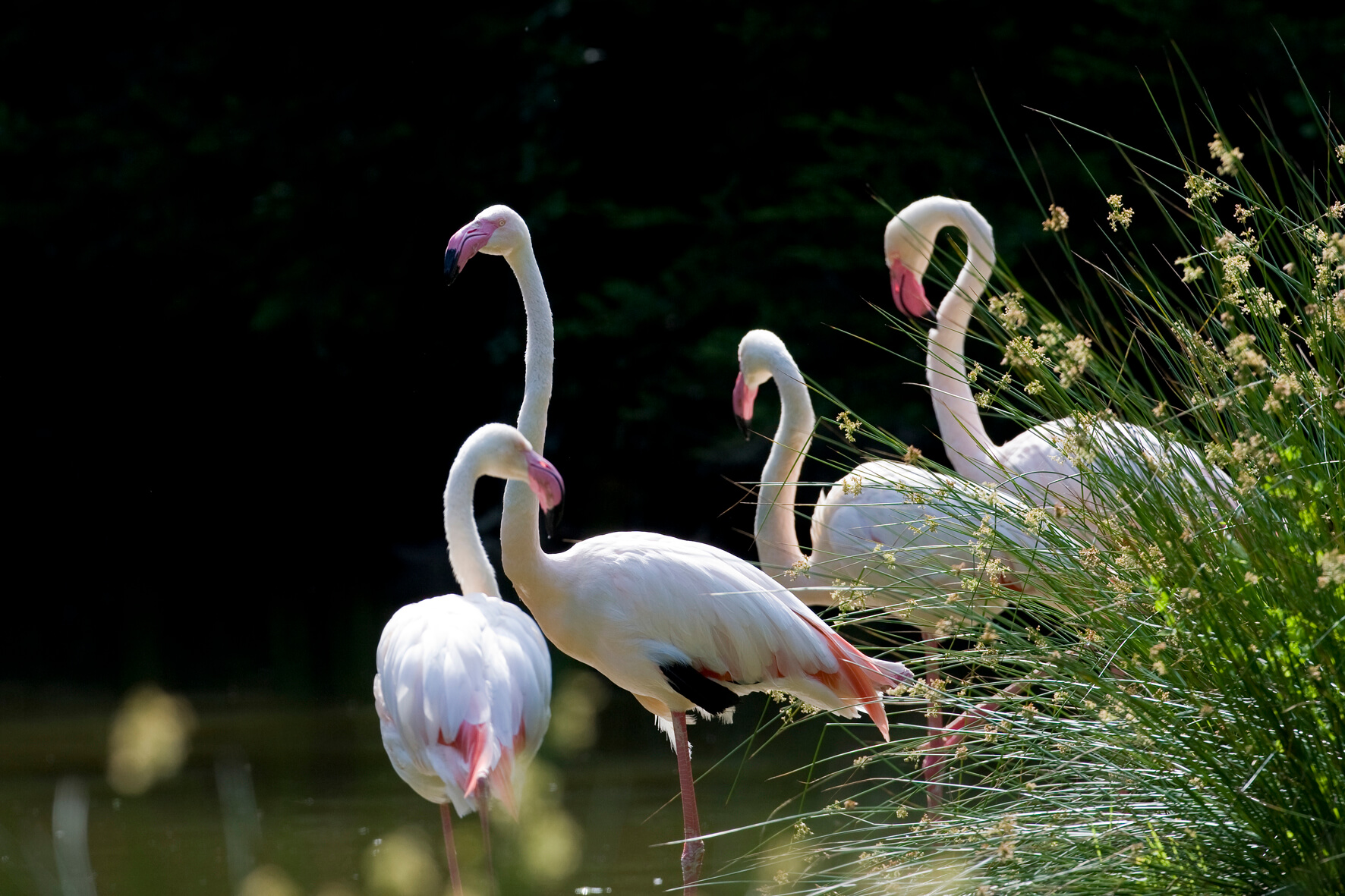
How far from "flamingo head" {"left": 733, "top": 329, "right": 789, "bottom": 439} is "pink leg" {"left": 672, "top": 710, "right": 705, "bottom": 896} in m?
1.03

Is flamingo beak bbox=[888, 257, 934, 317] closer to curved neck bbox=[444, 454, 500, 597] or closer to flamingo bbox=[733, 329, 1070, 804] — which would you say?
flamingo bbox=[733, 329, 1070, 804]

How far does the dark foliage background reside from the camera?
9.73m

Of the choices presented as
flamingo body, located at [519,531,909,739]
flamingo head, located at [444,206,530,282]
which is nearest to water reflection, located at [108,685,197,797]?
flamingo body, located at [519,531,909,739]

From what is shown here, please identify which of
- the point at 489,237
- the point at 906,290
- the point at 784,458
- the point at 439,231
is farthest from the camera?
the point at 439,231

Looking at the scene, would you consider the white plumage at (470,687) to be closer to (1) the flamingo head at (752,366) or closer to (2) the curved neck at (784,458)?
(2) the curved neck at (784,458)

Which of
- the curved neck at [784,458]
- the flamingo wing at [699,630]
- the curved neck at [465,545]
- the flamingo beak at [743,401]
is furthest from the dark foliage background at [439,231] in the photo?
the flamingo wing at [699,630]

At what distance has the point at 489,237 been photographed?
12.9 ft

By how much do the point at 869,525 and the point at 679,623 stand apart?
1.87 ft

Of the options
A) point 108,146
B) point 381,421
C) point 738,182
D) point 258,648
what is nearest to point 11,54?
point 108,146

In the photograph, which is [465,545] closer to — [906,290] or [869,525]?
[869,525]

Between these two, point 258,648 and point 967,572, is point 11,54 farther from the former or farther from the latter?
point 967,572

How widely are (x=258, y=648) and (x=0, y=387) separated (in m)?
6.68

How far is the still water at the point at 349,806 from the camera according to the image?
150 inches

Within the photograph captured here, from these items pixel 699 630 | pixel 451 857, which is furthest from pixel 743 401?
pixel 451 857
